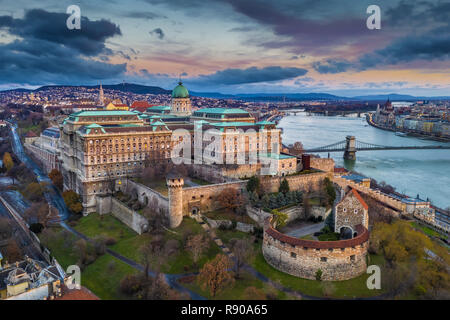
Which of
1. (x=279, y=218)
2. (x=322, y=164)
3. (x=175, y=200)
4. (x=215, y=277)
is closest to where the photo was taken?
(x=215, y=277)

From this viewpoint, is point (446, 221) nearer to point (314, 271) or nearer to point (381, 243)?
point (381, 243)

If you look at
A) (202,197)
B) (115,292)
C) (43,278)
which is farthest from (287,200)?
(43,278)

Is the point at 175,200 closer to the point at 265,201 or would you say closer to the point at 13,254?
the point at 265,201

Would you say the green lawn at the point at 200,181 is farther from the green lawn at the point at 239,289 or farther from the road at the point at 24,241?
the road at the point at 24,241

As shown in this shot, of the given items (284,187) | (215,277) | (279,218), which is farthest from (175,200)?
(284,187)

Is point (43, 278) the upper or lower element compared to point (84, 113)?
lower

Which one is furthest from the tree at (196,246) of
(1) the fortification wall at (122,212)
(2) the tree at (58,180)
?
(2) the tree at (58,180)

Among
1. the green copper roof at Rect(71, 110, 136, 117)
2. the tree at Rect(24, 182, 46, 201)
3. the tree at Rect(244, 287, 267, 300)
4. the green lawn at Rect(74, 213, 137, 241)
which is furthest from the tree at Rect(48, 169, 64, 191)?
the tree at Rect(244, 287, 267, 300)
